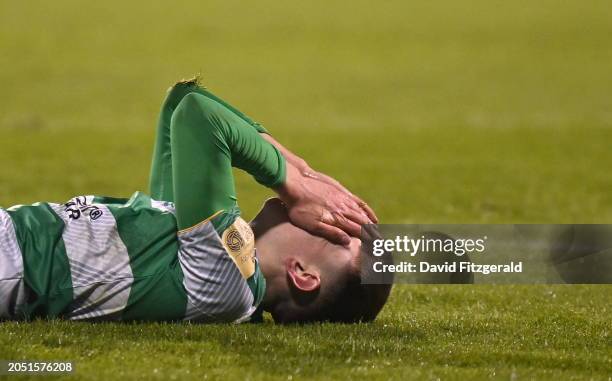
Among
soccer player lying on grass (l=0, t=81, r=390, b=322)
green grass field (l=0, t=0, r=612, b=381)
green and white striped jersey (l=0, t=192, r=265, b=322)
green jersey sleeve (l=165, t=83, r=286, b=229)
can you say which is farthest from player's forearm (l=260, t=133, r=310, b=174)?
green grass field (l=0, t=0, r=612, b=381)

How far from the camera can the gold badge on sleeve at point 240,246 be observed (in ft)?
18.2

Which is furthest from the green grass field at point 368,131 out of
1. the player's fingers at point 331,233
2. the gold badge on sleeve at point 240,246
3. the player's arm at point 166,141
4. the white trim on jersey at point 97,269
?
the player's arm at point 166,141

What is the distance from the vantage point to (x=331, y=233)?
5.74 m

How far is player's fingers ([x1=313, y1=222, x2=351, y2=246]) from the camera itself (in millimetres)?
5738

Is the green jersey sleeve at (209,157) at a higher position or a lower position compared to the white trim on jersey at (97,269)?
higher

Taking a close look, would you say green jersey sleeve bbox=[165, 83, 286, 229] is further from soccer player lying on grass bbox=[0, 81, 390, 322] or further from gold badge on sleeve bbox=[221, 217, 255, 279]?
gold badge on sleeve bbox=[221, 217, 255, 279]

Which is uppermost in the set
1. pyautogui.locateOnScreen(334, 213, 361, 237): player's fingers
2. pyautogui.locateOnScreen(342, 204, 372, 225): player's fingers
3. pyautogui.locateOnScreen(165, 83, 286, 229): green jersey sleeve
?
pyautogui.locateOnScreen(165, 83, 286, 229): green jersey sleeve

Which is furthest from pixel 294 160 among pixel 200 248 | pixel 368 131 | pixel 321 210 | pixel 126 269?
pixel 368 131

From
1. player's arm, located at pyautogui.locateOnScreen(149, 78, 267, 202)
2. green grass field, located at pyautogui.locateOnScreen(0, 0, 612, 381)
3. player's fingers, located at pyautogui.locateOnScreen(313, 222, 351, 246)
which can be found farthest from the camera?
player's arm, located at pyautogui.locateOnScreen(149, 78, 267, 202)

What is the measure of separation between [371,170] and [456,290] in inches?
407

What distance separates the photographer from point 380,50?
3612 cm

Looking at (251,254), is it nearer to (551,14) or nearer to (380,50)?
(380,50)

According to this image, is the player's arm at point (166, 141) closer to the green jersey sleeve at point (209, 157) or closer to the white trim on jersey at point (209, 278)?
the green jersey sleeve at point (209, 157)

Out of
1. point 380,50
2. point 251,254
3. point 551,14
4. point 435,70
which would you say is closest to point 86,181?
point 251,254
